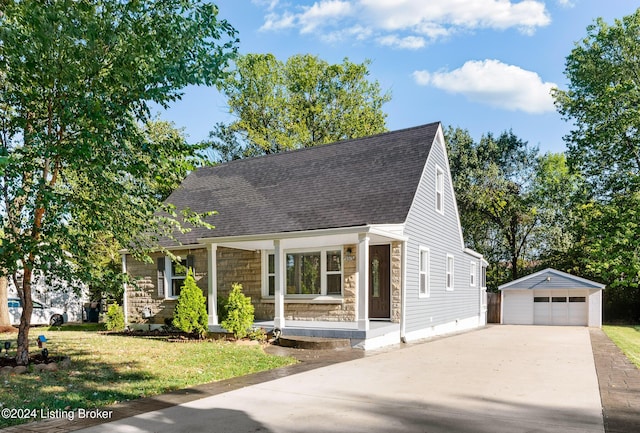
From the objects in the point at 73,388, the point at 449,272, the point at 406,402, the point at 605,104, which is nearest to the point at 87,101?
the point at 73,388

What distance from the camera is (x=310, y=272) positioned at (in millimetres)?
14805

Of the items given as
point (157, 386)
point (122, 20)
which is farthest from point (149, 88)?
point (157, 386)

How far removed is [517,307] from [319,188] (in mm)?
14868

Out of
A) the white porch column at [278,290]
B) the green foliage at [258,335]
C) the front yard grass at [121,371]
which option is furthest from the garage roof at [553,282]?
the front yard grass at [121,371]

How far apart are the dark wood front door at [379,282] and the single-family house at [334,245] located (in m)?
0.03

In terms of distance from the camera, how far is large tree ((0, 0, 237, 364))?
6.86 meters

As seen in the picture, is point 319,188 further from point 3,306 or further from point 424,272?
point 3,306

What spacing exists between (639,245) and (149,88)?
78.1 ft

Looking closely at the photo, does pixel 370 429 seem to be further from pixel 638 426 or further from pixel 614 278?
pixel 614 278

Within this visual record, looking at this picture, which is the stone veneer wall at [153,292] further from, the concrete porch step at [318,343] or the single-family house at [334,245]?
the concrete porch step at [318,343]

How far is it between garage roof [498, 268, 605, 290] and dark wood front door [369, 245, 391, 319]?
1339 centimetres

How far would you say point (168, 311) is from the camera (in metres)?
16.9

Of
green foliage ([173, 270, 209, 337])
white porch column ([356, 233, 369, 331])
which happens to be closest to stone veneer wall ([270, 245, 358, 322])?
white porch column ([356, 233, 369, 331])

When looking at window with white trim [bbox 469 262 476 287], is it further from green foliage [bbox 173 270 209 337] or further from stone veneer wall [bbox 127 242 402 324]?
green foliage [bbox 173 270 209 337]
